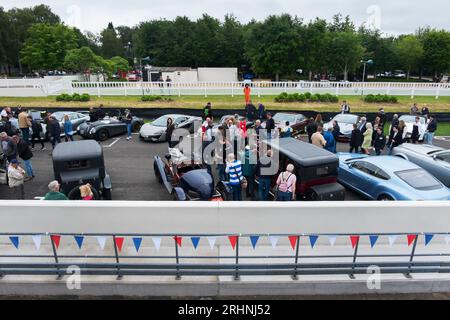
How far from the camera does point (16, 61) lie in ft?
224

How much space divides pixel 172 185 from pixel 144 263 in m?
3.61

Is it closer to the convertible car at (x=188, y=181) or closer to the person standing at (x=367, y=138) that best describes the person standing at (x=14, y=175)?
the convertible car at (x=188, y=181)

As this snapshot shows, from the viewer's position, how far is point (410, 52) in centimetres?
6175

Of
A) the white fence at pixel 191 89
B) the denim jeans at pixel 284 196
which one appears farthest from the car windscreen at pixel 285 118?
the white fence at pixel 191 89

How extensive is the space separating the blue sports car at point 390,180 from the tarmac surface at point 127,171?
591 mm

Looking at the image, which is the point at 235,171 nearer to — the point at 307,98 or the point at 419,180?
the point at 419,180

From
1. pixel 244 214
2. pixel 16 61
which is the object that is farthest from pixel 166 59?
pixel 244 214

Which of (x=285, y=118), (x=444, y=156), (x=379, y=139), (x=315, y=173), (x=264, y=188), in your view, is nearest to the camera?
(x=315, y=173)

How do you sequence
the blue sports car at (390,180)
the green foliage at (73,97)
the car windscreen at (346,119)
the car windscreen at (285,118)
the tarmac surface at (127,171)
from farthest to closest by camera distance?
the green foliage at (73,97) < the car windscreen at (285,118) < the car windscreen at (346,119) < the tarmac surface at (127,171) < the blue sports car at (390,180)

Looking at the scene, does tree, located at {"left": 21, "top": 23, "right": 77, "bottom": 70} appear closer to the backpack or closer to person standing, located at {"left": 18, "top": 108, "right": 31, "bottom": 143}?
person standing, located at {"left": 18, "top": 108, "right": 31, "bottom": 143}

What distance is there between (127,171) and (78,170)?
3.05 m

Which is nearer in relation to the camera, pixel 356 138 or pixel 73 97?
pixel 356 138

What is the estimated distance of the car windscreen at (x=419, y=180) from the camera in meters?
8.70

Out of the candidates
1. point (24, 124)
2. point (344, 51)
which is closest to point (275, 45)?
point (344, 51)
